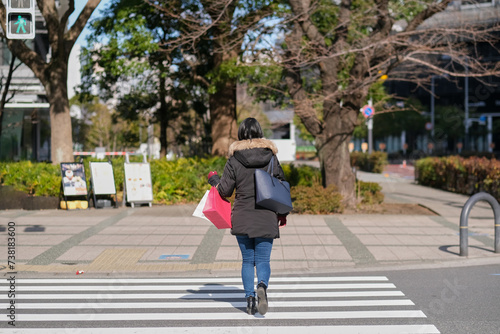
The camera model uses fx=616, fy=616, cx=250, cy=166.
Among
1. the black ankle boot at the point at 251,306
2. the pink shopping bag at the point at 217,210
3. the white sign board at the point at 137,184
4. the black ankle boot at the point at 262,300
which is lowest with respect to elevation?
the black ankle boot at the point at 251,306

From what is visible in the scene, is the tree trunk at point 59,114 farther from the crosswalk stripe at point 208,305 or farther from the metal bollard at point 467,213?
the metal bollard at point 467,213

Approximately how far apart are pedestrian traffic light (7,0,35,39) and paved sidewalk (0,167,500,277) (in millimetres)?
3583

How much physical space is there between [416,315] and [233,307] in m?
1.89

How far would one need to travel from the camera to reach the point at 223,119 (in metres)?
21.2

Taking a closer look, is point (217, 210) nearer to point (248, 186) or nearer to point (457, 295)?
point (248, 186)

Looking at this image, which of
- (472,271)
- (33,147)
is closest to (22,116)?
(33,147)

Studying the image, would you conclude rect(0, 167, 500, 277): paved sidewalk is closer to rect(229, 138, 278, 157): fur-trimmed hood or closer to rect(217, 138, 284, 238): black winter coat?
rect(217, 138, 284, 238): black winter coat

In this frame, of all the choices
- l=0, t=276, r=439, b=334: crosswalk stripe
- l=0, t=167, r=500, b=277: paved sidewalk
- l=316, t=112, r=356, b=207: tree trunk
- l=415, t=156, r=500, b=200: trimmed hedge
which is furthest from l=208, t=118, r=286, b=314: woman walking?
l=415, t=156, r=500, b=200: trimmed hedge

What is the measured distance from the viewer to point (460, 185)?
22.8 m

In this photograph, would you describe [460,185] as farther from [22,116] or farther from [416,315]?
[22,116]

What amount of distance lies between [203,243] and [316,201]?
4614 millimetres

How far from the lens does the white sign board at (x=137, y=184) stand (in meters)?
16.3

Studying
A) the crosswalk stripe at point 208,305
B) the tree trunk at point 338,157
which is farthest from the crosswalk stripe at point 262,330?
the tree trunk at point 338,157

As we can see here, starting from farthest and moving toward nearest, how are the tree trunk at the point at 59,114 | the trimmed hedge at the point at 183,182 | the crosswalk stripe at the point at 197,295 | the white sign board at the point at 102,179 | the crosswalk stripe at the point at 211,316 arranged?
the tree trunk at the point at 59,114 → the white sign board at the point at 102,179 → the trimmed hedge at the point at 183,182 → the crosswalk stripe at the point at 197,295 → the crosswalk stripe at the point at 211,316
